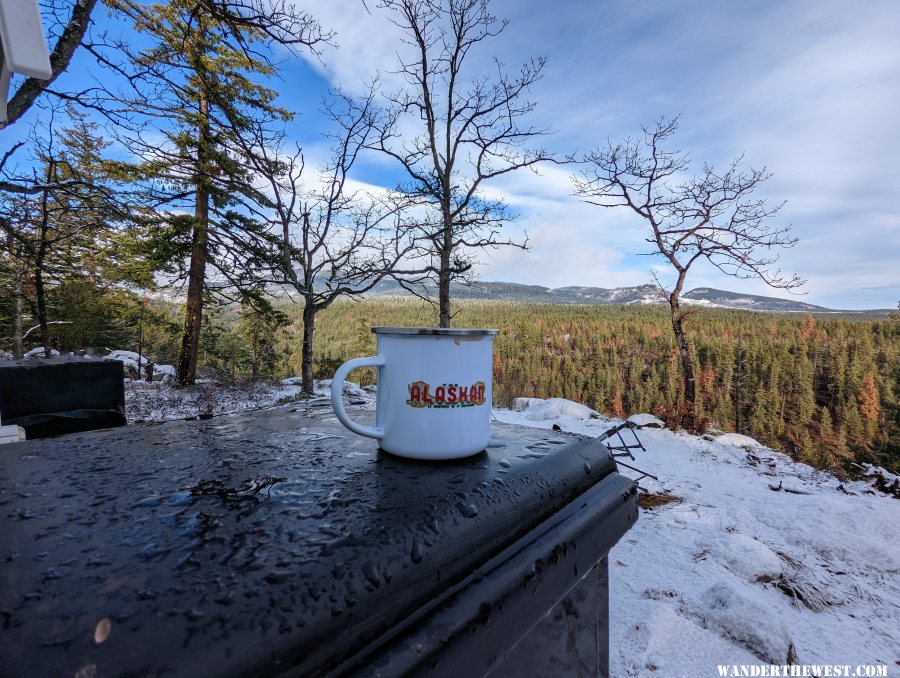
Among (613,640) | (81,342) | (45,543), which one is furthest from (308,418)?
(81,342)

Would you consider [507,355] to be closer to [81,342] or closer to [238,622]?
[81,342]

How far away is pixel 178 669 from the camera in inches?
9.5

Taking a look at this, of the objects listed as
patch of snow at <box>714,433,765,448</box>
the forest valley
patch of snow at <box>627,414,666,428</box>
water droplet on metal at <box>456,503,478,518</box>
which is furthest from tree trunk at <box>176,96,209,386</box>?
patch of snow at <box>714,433,765,448</box>

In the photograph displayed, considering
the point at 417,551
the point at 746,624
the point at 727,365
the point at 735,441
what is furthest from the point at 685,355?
the point at 727,365

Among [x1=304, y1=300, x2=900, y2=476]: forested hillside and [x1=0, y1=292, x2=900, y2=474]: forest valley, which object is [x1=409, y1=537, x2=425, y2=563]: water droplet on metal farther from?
[x1=304, y1=300, x2=900, y2=476]: forested hillside

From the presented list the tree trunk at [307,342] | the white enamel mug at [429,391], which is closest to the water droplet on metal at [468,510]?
the white enamel mug at [429,391]

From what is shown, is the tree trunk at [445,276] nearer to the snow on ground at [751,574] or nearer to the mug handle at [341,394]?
the snow on ground at [751,574]

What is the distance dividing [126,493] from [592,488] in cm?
70

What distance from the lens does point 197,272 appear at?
10.5 metres

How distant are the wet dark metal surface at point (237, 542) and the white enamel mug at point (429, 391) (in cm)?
4

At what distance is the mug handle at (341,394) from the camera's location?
2.14ft

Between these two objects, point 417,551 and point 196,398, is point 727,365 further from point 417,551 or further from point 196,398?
point 417,551

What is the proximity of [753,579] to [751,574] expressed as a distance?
0.05 meters

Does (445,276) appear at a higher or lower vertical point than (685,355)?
higher
